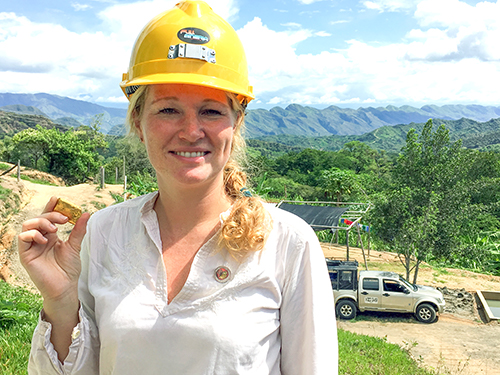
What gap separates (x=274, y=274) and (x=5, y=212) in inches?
653

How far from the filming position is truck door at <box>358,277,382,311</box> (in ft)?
39.6

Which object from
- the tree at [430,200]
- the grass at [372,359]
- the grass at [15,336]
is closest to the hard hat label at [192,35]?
the grass at [15,336]

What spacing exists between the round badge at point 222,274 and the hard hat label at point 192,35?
2.41 feet

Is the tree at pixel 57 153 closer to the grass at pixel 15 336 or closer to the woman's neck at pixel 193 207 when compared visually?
the grass at pixel 15 336

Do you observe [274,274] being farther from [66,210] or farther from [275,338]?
[66,210]

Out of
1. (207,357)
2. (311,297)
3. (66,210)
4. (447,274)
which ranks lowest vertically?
(447,274)

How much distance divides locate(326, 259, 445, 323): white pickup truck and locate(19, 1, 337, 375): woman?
11130mm

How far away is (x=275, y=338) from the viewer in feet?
4.07

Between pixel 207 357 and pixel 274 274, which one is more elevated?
pixel 274 274

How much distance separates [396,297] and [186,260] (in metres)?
12.0

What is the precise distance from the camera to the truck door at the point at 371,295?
1208 cm

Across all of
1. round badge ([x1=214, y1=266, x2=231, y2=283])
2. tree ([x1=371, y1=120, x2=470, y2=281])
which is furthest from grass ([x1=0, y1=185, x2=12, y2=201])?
round badge ([x1=214, y1=266, x2=231, y2=283])

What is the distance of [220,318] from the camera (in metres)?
1.16

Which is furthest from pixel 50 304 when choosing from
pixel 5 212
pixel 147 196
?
pixel 5 212
